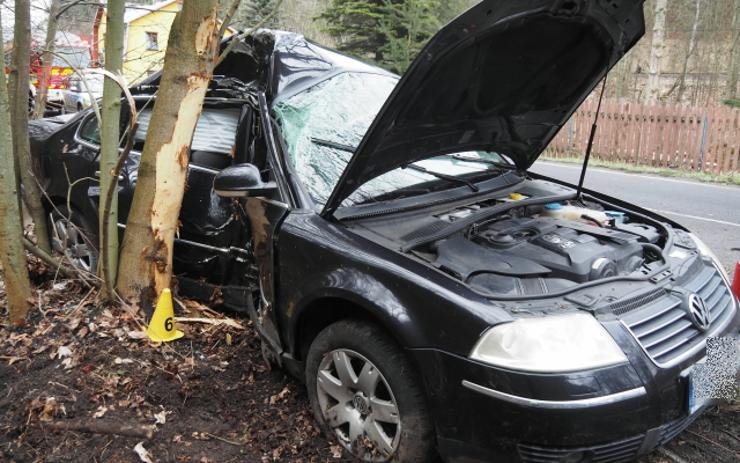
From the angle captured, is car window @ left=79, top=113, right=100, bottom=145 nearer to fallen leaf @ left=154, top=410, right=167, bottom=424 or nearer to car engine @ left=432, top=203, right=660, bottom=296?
fallen leaf @ left=154, top=410, right=167, bottom=424

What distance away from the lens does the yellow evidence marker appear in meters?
3.49

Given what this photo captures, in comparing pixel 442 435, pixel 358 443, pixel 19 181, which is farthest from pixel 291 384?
pixel 19 181

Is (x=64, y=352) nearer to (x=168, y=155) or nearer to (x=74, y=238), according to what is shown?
(x=168, y=155)

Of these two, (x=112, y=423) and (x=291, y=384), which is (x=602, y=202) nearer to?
(x=291, y=384)

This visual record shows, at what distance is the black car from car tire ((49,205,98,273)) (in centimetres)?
54

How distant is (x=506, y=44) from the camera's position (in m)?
2.70

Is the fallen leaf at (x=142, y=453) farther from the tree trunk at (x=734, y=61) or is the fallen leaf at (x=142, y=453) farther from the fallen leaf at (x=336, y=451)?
the tree trunk at (x=734, y=61)

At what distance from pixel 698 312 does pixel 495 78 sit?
1.41 m

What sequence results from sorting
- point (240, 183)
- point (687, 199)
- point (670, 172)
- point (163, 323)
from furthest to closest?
1. point (670, 172)
2. point (687, 199)
3. point (163, 323)
4. point (240, 183)

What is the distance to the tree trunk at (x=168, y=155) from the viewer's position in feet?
11.0

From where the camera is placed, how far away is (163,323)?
11.6 ft

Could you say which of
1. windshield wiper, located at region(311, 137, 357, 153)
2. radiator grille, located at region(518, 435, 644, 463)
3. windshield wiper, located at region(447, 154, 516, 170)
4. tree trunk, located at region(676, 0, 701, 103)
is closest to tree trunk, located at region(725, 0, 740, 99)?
tree trunk, located at region(676, 0, 701, 103)

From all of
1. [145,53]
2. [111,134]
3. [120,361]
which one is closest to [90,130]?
[111,134]

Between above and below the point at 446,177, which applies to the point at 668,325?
below
